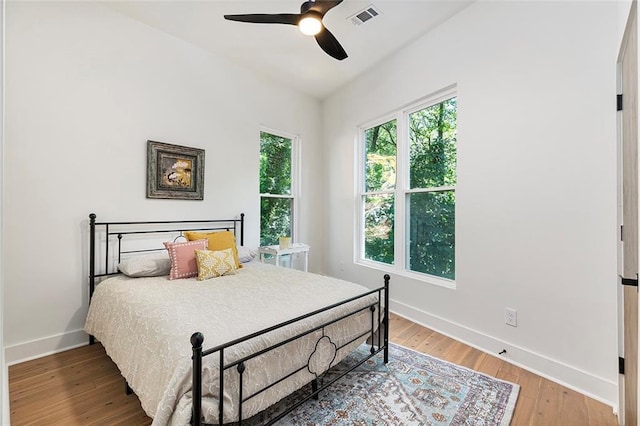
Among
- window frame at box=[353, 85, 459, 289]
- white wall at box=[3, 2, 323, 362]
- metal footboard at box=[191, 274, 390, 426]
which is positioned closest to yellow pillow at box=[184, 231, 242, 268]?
white wall at box=[3, 2, 323, 362]

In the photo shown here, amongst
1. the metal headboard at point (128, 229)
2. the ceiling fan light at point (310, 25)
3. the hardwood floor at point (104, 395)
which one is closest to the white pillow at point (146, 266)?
the metal headboard at point (128, 229)

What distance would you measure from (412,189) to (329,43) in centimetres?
172

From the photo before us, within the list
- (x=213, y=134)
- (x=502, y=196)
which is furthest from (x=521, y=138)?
(x=213, y=134)

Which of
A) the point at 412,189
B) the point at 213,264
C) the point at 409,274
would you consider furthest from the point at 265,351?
the point at 412,189

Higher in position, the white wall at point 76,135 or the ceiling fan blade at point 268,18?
the ceiling fan blade at point 268,18

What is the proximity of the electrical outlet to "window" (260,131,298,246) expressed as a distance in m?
2.77

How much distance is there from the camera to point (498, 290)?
96.3 inches

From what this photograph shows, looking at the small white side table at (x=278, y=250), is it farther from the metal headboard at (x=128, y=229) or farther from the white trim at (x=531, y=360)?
the white trim at (x=531, y=360)

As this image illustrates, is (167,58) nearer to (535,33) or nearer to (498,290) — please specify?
(535,33)

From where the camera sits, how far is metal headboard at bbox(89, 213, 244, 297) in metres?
2.57

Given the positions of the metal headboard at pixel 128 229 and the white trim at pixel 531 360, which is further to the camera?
the metal headboard at pixel 128 229

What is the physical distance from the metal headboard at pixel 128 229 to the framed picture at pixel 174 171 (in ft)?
0.93

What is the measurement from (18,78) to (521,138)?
396cm

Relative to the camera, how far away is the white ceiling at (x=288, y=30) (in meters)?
2.66
